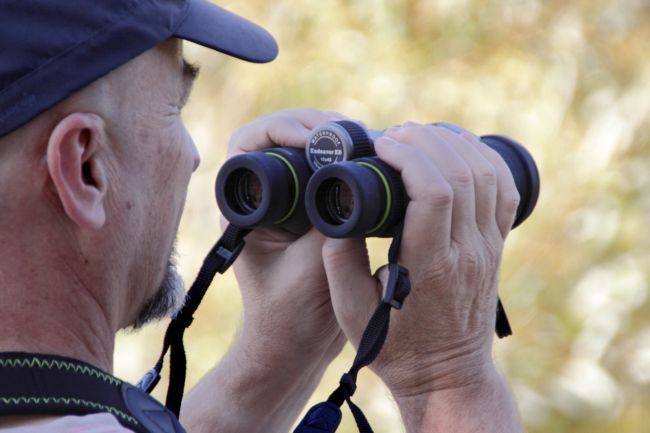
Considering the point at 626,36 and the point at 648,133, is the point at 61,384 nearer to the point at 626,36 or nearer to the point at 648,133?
the point at 648,133

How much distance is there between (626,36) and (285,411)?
3480mm

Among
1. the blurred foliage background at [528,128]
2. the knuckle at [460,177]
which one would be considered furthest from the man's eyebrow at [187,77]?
the blurred foliage background at [528,128]

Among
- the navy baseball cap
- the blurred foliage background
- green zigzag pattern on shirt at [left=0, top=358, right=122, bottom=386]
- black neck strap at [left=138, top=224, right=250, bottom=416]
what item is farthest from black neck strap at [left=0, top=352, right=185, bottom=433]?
the blurred foliage background

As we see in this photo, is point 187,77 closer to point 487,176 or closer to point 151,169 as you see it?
point 151,169

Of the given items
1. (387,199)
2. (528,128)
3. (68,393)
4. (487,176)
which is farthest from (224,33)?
(528,128)

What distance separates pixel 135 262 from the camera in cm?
141

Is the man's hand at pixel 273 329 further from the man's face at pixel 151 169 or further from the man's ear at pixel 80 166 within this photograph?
the man's ear at pixel 80 166

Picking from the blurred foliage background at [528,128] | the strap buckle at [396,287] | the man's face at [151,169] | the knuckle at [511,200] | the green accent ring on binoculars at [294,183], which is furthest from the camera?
the blurred foliage background at [528,128]

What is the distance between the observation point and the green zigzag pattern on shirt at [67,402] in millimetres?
1145

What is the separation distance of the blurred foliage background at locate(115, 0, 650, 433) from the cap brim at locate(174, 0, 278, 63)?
9.52 feet

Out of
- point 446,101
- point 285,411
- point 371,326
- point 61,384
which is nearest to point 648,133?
point 446,101

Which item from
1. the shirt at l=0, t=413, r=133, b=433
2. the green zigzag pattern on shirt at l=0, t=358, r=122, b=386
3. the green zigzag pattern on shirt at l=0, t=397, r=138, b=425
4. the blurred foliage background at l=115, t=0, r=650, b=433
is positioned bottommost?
the shirt at l=0, t=413, r=133, b=433

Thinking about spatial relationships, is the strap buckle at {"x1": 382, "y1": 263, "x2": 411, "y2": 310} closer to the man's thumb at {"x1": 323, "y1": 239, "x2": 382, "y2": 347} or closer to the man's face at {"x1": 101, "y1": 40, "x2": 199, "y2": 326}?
the man's thumb at {"x1": 323, "y1": 239, "x2": 382, "y2": 347}

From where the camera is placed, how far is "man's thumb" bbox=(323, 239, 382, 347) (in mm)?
1627
